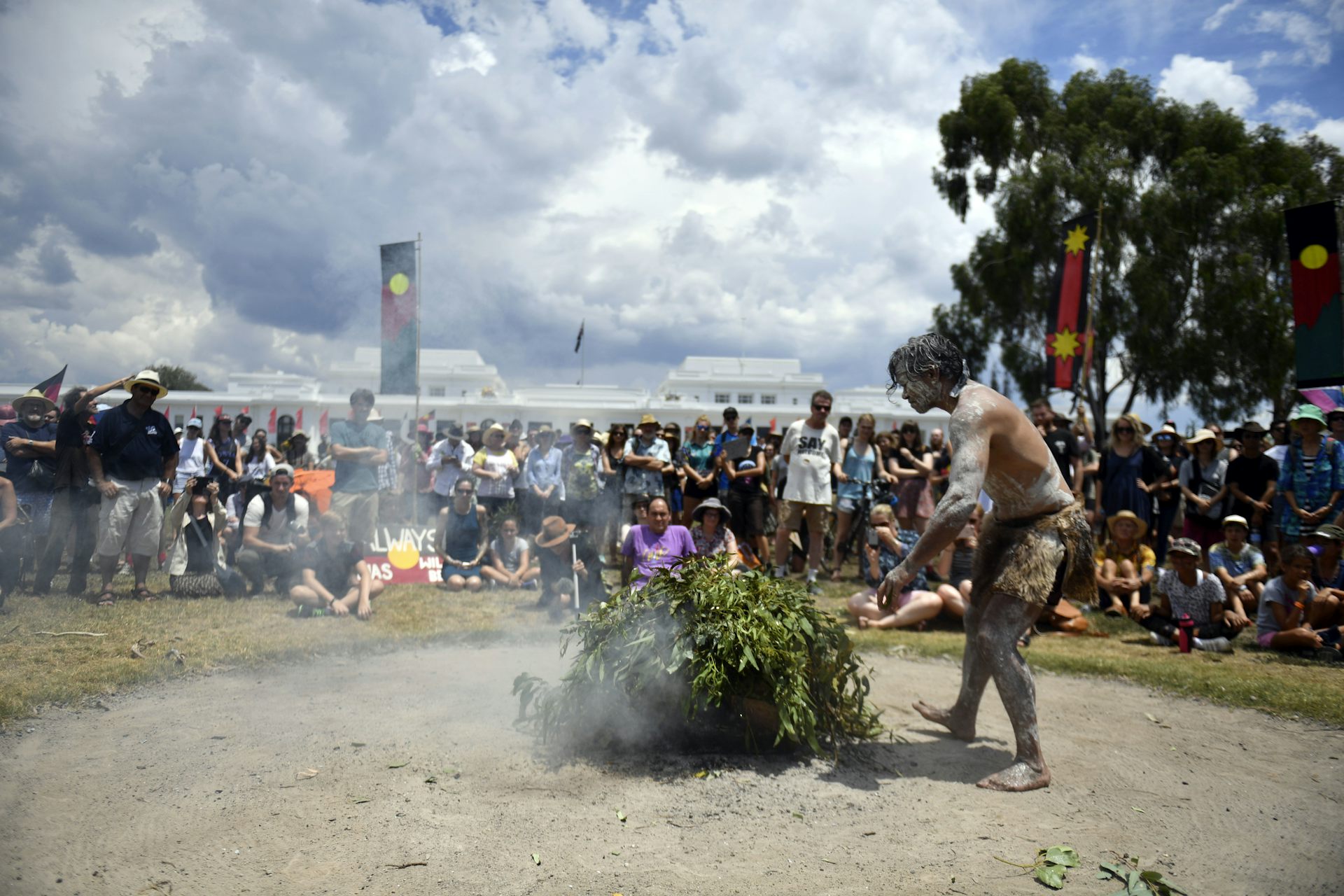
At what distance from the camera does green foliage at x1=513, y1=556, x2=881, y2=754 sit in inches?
149

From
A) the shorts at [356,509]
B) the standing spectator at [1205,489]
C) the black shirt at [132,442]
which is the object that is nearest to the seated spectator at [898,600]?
the standing spectator at [1205,489]

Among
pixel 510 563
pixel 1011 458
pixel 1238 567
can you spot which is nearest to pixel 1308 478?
pixel 1238 567

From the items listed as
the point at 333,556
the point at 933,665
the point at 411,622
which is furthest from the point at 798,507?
the point at 333,556

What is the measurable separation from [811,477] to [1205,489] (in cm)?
452

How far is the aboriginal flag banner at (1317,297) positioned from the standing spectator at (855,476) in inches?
170

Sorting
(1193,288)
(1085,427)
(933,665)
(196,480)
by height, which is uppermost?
(1193,288)

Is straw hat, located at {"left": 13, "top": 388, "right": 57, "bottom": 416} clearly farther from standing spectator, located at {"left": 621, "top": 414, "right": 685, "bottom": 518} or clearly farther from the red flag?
standing spectator, located at {"left": 621, "top": 414, "right": 685, "bottom": 518}

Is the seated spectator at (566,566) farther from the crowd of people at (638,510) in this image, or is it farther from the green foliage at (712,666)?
the green foliage at (712,666)

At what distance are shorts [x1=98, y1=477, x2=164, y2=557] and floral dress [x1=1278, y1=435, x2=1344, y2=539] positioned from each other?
424 inches

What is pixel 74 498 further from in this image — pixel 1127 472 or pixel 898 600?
pixel 1127 472

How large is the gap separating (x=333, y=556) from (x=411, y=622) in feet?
3.90

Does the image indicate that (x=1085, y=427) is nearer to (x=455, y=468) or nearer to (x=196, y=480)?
(x=455, y=468)

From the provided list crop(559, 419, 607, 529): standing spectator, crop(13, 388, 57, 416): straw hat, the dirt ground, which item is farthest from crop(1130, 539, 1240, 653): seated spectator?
crop(13, 388, 57, 416): straw hat

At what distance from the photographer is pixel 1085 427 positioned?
11250 mm
